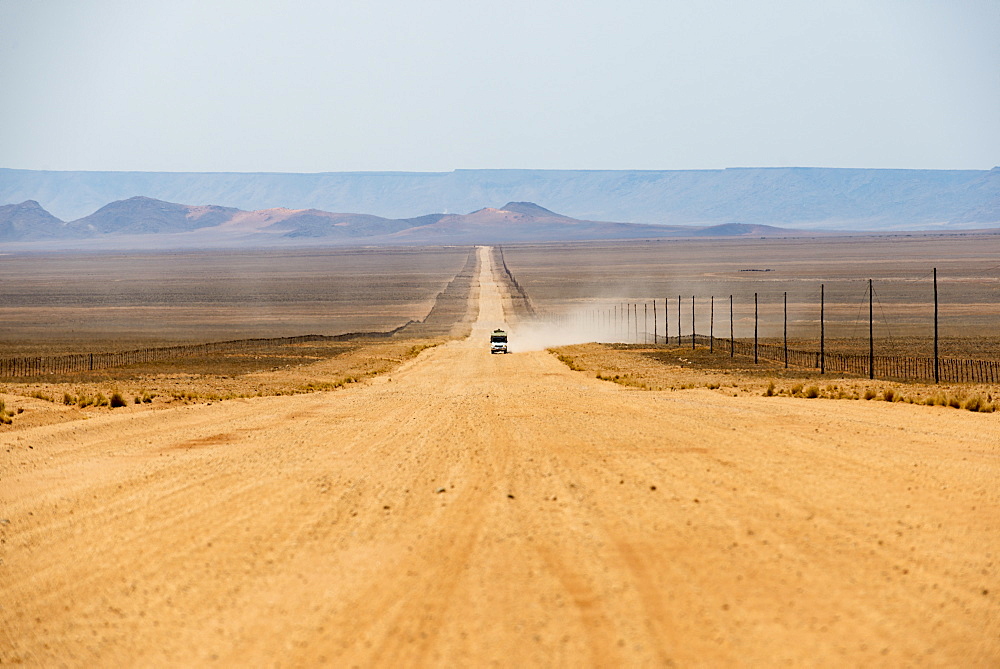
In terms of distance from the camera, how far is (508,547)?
11266 millimetres

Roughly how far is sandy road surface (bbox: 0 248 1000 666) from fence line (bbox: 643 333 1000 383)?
24.8 meters

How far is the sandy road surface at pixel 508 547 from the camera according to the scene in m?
8.84

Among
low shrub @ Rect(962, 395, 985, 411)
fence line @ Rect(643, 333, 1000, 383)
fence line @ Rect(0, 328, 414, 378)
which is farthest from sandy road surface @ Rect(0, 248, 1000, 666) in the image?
fence line @ Rect(0, 328, 414, 378)

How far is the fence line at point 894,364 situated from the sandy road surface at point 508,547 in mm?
24790

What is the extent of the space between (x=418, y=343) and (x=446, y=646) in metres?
64.0

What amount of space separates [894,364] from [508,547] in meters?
45.6

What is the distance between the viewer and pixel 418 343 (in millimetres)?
72438

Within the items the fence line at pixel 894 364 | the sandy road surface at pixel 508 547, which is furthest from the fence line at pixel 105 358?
the sandy road surface at pixel 508 547

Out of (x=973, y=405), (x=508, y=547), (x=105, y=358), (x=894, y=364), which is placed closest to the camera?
(x=508, y=547)

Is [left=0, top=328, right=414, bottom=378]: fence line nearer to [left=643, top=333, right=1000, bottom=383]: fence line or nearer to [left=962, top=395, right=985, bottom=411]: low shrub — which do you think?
[left=643, top=333, right=1000, bottom=383]: fence line

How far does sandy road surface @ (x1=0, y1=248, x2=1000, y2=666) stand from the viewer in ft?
29.0

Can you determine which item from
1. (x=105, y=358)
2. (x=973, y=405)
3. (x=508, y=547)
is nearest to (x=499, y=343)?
(x=105, y=358)

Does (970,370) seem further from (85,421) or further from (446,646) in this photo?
(446,646)

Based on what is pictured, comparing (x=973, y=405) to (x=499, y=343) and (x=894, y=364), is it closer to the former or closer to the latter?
(x=894, y=364)
